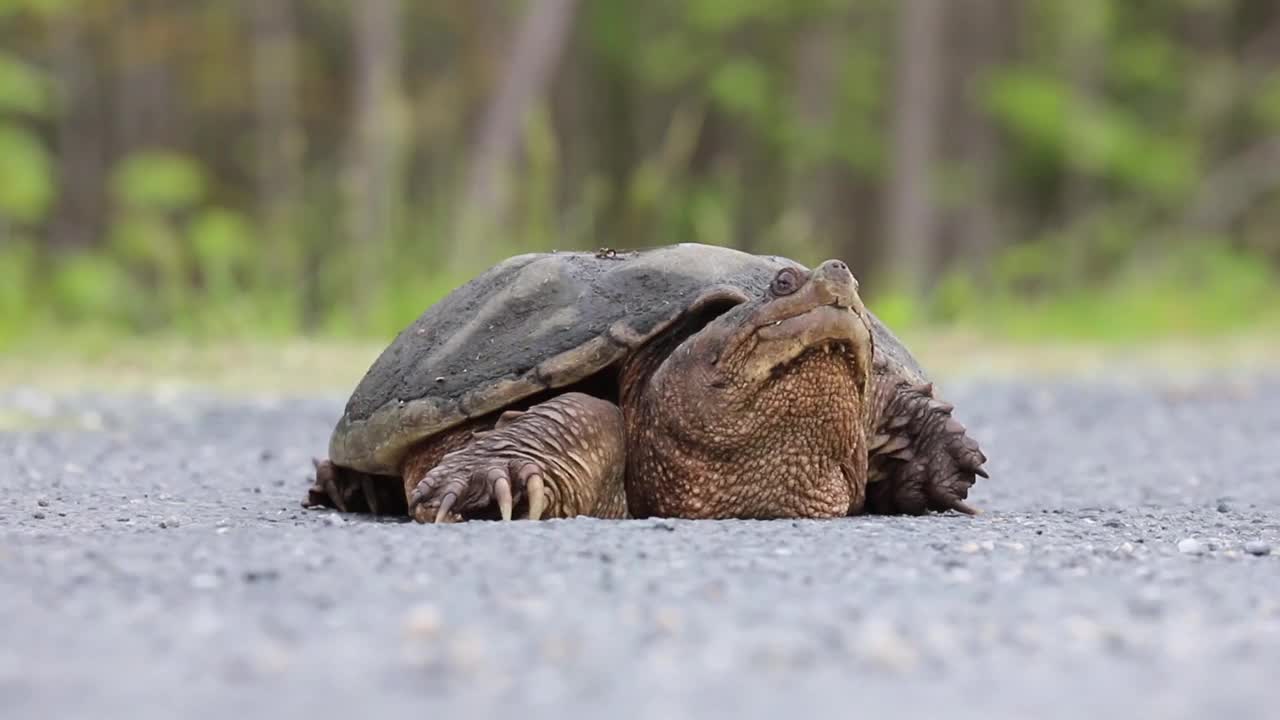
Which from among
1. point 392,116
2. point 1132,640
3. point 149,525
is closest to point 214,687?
point 1132,640

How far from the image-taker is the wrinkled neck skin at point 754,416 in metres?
2.68

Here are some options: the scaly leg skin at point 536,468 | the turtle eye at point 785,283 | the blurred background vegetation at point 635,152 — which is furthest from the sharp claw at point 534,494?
the blurred background vegetation at point 635,152

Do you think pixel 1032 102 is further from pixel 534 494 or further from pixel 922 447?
pixel 534 494

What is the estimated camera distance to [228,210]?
22.7m

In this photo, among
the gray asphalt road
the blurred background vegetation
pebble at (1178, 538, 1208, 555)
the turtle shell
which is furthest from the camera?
the blurred background vegetation

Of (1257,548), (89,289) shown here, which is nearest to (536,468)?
(1257,548)

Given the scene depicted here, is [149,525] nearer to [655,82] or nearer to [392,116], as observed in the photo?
[392,116]

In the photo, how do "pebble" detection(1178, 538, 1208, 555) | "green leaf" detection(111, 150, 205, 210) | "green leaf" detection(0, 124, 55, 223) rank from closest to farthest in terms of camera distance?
"pebble" detection(1178, 538, 1208, 555) → "green leaf" detection(0, 124, 55, 223) → "green leaf" detection(111, 150, 205, 210)

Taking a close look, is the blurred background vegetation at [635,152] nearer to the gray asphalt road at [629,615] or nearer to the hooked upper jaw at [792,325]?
the hooked upper jaw at [792,325]

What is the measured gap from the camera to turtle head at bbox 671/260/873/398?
2648 mm

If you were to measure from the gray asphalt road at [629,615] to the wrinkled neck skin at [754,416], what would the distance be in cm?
16

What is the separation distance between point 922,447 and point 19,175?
10906mm

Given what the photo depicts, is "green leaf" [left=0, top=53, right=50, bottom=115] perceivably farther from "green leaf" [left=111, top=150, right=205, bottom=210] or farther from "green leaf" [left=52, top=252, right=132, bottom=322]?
"green leaf" [left=111, top=150, right=205, bottom=210]

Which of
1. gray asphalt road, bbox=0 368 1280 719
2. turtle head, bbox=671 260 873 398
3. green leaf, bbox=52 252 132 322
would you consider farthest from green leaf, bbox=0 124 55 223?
turtle head, bbox=671 260 873 398
